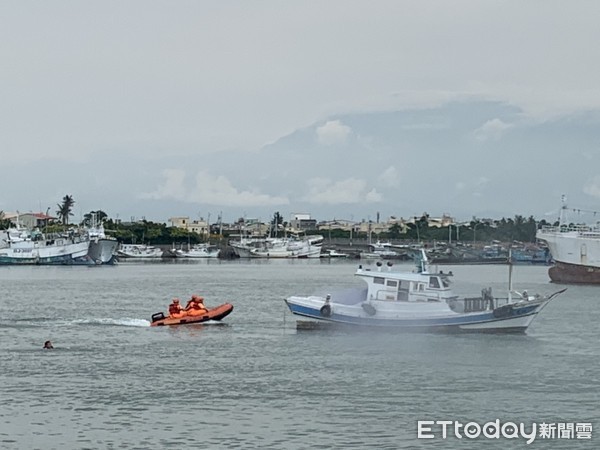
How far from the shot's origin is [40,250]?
166 m

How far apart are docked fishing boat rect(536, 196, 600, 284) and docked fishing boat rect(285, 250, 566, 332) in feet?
174

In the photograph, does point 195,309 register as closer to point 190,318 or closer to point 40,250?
point 190,318

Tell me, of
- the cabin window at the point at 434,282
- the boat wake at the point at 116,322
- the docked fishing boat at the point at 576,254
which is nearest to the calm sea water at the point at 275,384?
the boat wake at the point at 116,322

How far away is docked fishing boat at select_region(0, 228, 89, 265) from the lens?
166m

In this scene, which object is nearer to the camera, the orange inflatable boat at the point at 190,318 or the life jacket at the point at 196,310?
the orange inflatable boat at the point at 190,318

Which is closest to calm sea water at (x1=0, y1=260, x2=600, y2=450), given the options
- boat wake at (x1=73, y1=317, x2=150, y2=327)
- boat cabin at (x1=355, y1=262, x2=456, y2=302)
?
boat wake at (x1=73, y1=317, x2=150, y2=327)

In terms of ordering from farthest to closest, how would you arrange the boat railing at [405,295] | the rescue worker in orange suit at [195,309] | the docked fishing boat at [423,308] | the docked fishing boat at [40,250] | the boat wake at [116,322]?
the docked fishing boat at [40,250] < the boat wake at [116,322] < the rescue worker in orange suit at [195,309] < the boat railing at [405,295] < the docked fishing boat at [423,308]

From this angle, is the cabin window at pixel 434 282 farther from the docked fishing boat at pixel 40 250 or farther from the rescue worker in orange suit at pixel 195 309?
the docked fishing boat at pixel 40 250

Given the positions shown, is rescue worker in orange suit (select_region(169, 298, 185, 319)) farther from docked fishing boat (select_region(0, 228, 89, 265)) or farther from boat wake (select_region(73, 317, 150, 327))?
docked fishing boat (select_region(0, 228, 89, 265))

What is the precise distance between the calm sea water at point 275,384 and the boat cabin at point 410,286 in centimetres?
164

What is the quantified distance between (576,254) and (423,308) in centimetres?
5785

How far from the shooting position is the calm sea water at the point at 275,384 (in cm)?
3086

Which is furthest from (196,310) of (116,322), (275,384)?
(275,384)

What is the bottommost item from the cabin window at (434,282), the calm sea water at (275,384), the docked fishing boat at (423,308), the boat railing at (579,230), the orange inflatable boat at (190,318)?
the calm sea water at (275,384)
